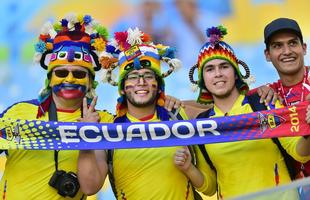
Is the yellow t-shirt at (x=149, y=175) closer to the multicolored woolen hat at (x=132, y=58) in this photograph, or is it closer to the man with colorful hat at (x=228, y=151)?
the man with colorful hat at (x=228, y=151)

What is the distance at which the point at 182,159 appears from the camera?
3.28 metres

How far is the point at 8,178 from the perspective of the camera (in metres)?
3.57

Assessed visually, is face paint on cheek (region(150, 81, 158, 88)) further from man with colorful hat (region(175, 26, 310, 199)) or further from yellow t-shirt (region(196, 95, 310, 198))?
yellow t-shirt (region(196, 95, 310, 198))

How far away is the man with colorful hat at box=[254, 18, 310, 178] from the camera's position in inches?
136

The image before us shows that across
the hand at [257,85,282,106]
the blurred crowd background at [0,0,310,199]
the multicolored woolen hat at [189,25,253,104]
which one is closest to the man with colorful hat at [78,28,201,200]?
the multicolored woolen hat at [189,25,253,104]

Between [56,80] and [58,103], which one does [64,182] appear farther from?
[56,80]

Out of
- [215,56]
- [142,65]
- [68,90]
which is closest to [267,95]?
[215,56]

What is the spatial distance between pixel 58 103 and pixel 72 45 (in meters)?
0.44

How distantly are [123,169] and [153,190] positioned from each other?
0.79 feet

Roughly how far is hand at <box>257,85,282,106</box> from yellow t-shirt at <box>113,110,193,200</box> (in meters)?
0.66

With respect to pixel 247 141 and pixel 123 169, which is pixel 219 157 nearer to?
pixel 247 141

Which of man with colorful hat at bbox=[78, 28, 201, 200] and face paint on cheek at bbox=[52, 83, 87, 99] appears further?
face paint on cheek at bbox=[52, 83, 87, 99]

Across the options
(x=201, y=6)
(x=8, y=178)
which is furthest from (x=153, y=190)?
(x=201, y=6)

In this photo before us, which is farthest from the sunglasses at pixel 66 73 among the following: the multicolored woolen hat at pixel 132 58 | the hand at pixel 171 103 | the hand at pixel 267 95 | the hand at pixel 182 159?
the hand at pixel 267 95
